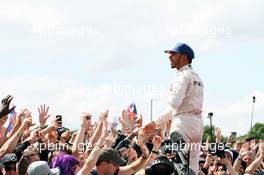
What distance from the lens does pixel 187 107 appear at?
388 inches

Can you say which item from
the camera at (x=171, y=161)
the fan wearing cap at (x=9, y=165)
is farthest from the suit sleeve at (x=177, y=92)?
the fan wearing cap at (x=9, y=165)

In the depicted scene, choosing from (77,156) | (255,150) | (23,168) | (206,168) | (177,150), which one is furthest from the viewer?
(255,150)

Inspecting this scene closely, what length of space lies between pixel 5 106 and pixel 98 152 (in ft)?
8.95

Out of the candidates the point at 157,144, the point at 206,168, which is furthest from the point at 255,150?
the point at 157,144

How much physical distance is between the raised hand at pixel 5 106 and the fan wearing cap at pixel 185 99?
2.65 metres

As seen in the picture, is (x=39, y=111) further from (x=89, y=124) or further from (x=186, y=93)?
(x=186, y=93)

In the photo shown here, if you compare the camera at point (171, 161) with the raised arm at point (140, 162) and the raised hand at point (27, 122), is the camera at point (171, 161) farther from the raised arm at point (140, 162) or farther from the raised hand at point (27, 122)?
the raised hand at point (27, 122)

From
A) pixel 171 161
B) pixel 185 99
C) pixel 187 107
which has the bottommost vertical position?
pixel 171 161

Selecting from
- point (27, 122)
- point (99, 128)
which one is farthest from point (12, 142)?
point (99, 128)

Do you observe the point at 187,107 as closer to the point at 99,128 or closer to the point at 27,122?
the point at 99,128

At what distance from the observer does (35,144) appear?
10930 millimetres

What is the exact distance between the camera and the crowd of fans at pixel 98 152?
8422 millimetres

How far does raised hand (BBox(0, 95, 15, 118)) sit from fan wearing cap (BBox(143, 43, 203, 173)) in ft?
8.68

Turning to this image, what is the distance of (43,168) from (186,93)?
2355mm
